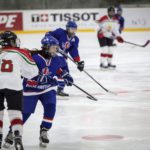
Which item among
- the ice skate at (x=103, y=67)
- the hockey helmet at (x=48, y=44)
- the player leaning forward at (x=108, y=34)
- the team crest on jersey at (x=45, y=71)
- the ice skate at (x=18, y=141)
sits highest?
the player leaning forward at (x=108, y=34)

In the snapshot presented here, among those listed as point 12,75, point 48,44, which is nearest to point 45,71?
point 48,44

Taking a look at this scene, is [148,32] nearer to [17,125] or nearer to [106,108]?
[106,108]

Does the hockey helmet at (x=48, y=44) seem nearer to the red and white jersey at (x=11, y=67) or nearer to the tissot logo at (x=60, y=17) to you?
the red and white jersey at (x=11, y=67)

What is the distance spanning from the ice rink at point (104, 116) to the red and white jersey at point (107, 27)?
25.0 inches

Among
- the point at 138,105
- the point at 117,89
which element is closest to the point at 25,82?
the point at 138,105

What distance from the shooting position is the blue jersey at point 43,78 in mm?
4680

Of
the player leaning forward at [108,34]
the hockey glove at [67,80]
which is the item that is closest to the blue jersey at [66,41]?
the hockey glove at [67,80]

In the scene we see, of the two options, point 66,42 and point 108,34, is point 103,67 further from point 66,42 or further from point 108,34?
point 66,42

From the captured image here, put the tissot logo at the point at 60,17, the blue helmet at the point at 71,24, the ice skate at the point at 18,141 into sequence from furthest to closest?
the tissot logo at the point at 60,17
the blue helmet at the point at 71,24
the ice skate at the point at 18,141

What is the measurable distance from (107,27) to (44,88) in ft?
20.1

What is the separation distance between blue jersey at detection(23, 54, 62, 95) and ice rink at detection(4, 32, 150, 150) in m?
0.45

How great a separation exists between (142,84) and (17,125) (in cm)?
446

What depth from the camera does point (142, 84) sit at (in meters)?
8.46

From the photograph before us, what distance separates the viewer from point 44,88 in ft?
15.5
